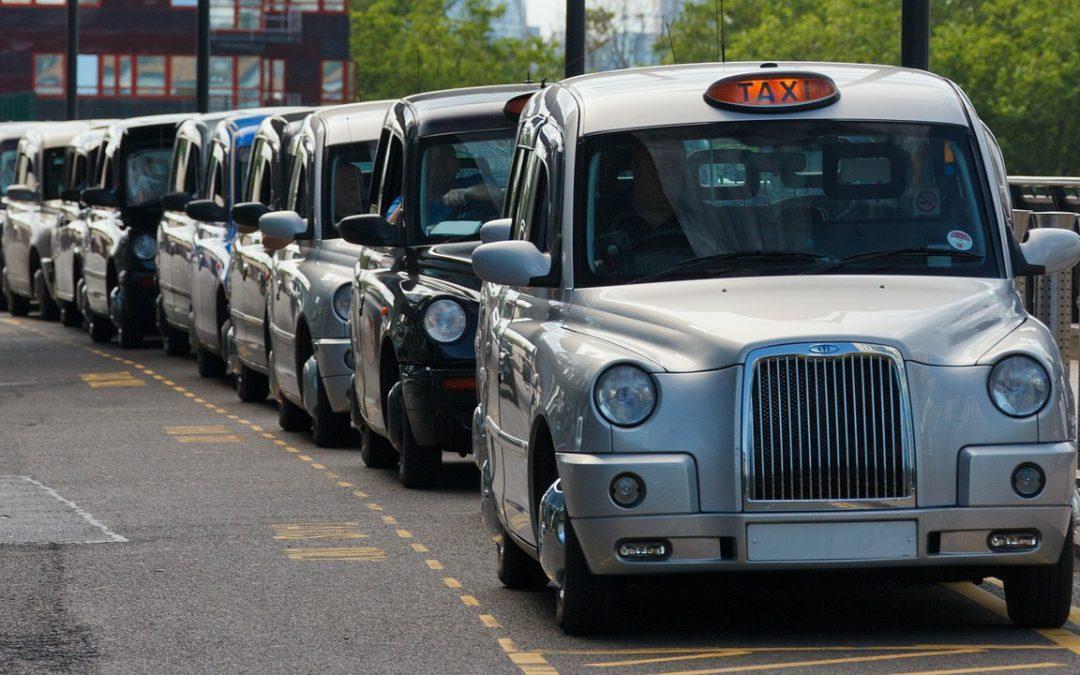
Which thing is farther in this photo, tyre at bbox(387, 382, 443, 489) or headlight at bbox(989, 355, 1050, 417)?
tyre at bbox(387, 382, 443, 489)

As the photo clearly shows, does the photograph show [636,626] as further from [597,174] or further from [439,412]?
[439,412]

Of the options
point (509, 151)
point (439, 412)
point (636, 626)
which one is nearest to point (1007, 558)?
point (636, 626)

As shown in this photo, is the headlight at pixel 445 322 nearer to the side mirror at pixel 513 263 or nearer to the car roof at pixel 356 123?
the car roof at pixel 356 123

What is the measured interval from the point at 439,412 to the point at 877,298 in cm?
483

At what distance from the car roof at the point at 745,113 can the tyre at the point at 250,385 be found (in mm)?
9939

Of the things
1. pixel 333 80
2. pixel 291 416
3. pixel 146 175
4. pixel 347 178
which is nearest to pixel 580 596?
pixel 347 178

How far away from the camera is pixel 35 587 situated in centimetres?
961

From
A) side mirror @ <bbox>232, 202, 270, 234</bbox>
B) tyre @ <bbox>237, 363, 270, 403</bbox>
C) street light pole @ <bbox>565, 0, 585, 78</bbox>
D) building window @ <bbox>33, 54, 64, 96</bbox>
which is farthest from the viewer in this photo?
building window @ <bbox>33, 54, 64, 96</bbox>

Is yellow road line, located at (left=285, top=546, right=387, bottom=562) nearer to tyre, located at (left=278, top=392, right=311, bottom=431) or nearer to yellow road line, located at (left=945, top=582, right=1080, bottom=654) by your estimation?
yellow road line, located at (left=945, top=582, right=1080, bottom=654)

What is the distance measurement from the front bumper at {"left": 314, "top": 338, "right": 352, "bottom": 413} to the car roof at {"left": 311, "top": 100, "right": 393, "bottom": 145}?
5.51 ft

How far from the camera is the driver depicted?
543 inches

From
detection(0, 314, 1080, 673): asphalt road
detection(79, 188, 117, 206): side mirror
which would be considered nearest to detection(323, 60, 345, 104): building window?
detection(79, 188, 117, 206): side mirror

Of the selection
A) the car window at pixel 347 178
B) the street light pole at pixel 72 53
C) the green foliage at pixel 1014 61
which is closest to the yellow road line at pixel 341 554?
the car window at pixel 347 178

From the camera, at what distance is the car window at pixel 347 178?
16.1 metres
